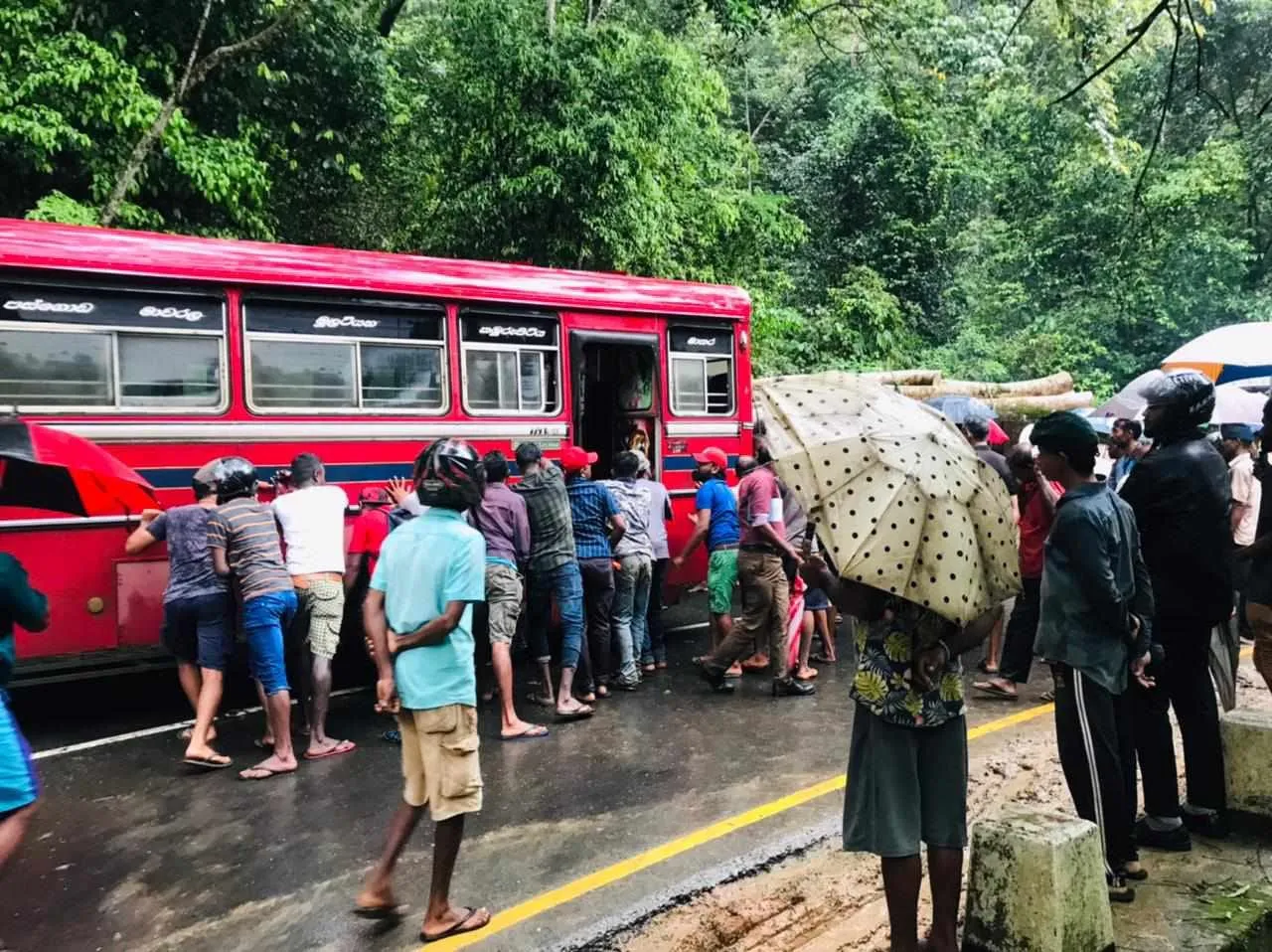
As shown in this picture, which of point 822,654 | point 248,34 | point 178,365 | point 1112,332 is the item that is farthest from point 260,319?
point 1112,332

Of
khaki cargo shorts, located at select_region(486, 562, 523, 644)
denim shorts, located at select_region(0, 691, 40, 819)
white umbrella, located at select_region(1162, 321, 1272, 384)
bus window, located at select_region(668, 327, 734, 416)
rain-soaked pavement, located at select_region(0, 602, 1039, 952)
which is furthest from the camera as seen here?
white umbrella, located at select_region(1162, 321, 1272, 384)

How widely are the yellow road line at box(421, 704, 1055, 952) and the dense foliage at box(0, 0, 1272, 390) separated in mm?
3555

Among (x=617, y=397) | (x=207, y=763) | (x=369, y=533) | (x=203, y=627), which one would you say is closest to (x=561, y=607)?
(x=369, y=533)

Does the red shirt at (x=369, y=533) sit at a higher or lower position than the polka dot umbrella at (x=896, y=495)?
lower

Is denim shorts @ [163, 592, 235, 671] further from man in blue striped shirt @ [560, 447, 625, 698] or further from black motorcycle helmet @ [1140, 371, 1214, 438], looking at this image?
black motorcycle helmet @ [1140, 371, 1214, 438]

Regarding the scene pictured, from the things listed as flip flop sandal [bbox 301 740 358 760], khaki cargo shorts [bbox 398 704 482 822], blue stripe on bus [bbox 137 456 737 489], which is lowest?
flip flop sandal [bbox 301 740 358 760]

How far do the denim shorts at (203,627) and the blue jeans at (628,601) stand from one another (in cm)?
272

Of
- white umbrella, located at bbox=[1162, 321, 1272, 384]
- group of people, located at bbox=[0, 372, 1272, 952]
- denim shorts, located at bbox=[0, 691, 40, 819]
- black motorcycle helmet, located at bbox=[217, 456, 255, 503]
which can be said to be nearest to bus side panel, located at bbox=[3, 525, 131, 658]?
group of people, located at bbox=[0, 372, 1272, 952]

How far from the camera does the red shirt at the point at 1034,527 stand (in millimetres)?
7098

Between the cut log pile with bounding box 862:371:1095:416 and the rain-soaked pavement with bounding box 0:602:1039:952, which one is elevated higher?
the cut log pile with bounding box 862:371:1095:416

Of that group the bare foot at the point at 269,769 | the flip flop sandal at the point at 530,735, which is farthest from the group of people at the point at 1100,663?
the bare foot at the point at 269,769

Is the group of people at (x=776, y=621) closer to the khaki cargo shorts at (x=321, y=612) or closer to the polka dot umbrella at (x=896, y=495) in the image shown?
the khaki cargo shorts at (x=321, y=612)

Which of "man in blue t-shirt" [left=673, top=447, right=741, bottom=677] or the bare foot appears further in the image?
"man in blue t-shirt" [left=673, top=447, right=741, bottom=677]

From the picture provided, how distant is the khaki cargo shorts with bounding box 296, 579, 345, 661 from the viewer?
6.21 meters
